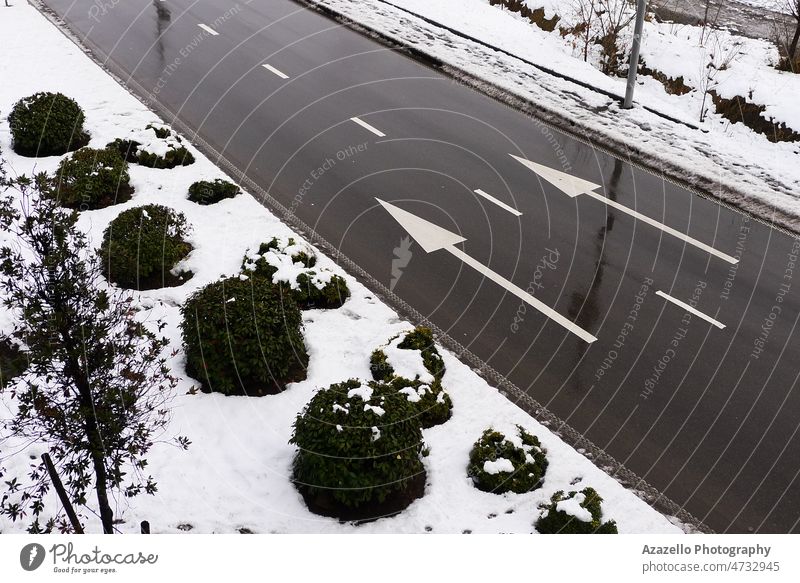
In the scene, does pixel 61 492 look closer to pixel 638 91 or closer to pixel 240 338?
pixel 240 338

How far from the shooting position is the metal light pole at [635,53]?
61.9ft

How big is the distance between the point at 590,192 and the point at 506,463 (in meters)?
8.50

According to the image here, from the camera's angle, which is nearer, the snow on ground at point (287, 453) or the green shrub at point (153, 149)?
the snow on ground at point (287, 453)

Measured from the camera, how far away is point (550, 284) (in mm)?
14039

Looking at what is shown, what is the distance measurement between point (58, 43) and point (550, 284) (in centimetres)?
1860

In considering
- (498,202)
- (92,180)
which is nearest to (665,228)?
(498,202)

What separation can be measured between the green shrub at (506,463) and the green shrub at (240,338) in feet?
10.2

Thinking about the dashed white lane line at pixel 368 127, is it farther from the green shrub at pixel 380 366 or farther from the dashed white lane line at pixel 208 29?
the green shrub at pixel 380 366

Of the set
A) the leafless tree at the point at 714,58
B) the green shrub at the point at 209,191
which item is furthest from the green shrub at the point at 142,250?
the leafless tree at the point at 714,58

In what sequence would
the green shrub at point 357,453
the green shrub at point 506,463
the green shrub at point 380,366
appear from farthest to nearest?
the green shrub at point 380,366 < the green shrub at point 506,463 < the green shrub at point 357,453

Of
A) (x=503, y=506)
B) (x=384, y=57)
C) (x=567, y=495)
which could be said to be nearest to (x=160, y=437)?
(x=503, y=506)

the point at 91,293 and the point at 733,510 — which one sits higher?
the point at 91,293

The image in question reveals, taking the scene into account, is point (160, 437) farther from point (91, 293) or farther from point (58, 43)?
point (58, 43)

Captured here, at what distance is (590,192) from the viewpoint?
1683 cm
